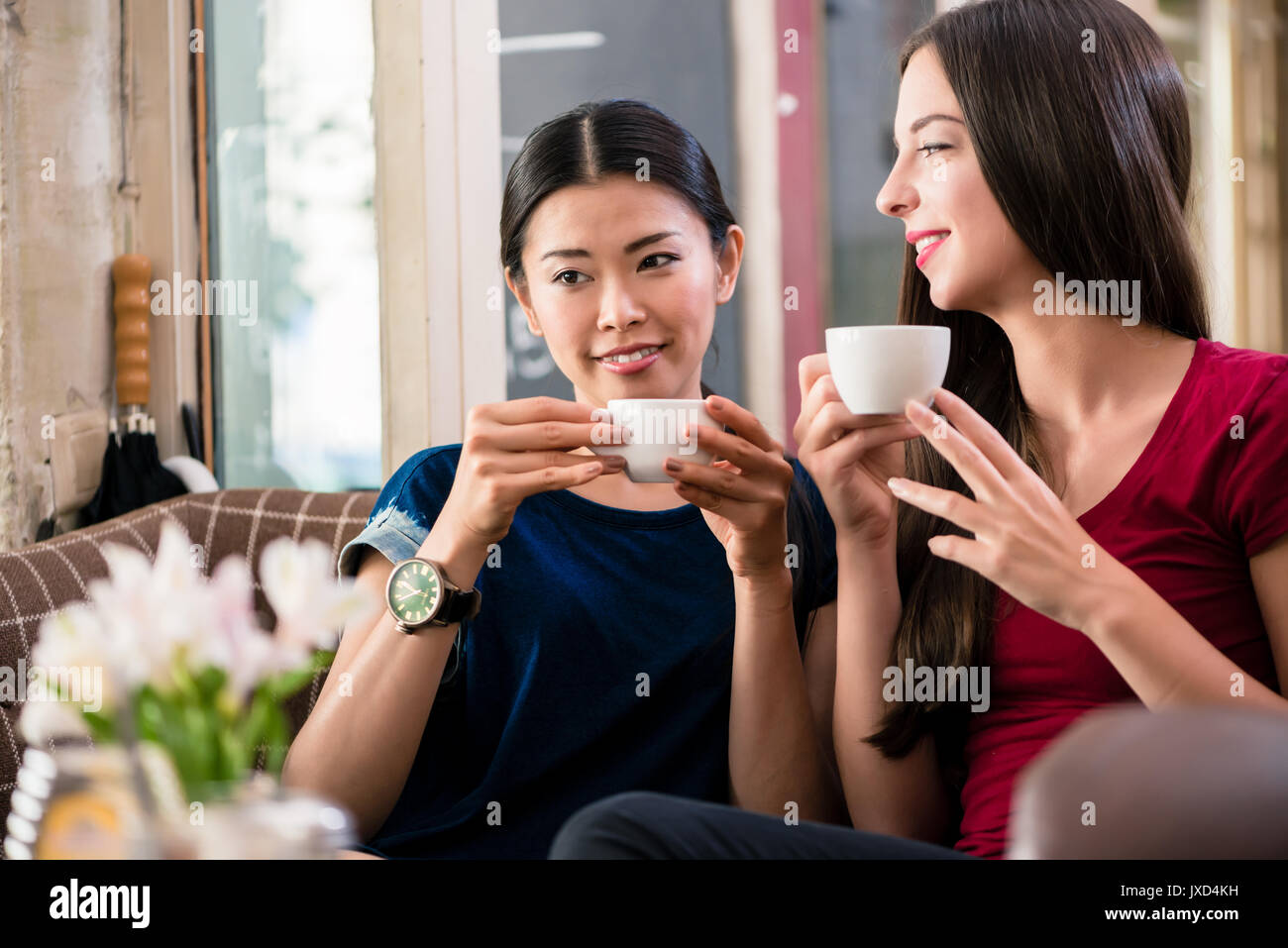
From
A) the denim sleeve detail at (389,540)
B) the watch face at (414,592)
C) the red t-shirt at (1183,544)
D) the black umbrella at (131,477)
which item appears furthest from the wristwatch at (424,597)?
the black umbrella at (131,477)

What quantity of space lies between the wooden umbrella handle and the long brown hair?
1.81 meters

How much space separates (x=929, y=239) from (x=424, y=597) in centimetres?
68

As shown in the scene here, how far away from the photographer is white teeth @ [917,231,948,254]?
123cm

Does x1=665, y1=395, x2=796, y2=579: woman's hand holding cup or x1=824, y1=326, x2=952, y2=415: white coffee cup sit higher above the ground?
x1=824, y1=326, x2=952, y2=415: white coffee cup

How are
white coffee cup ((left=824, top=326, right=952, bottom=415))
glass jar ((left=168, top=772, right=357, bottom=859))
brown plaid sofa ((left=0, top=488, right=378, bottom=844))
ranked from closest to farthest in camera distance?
glass jar ((left=168, top=772, right=357, bottom=859)) < white coffee cup ((left=824, top=326, right=952, bottom=415)) < brown plaid sofa ((left=0, top=488, right=378, bottom=844))

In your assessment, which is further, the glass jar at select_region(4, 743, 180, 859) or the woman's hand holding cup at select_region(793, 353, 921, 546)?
the woman's hand holding cup at select_region(793, 353, 921, 546)

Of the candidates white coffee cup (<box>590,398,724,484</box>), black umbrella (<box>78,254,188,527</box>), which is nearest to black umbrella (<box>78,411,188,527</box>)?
black umbrella (<box>78,254,188,527</box>)

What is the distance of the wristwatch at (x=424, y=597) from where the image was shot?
122 cm

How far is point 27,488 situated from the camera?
2211 millimetres

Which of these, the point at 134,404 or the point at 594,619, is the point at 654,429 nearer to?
the point at 594,619

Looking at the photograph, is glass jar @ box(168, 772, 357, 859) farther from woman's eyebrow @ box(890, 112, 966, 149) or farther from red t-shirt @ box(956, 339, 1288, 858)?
woman's eyebrow @ box(890, 112, 966, 149)

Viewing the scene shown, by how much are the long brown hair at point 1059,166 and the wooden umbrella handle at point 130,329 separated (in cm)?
181

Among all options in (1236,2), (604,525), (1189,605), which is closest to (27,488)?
(604,525)

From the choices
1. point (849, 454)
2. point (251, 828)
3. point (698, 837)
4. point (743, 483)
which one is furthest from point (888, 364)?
point (251, 828)
